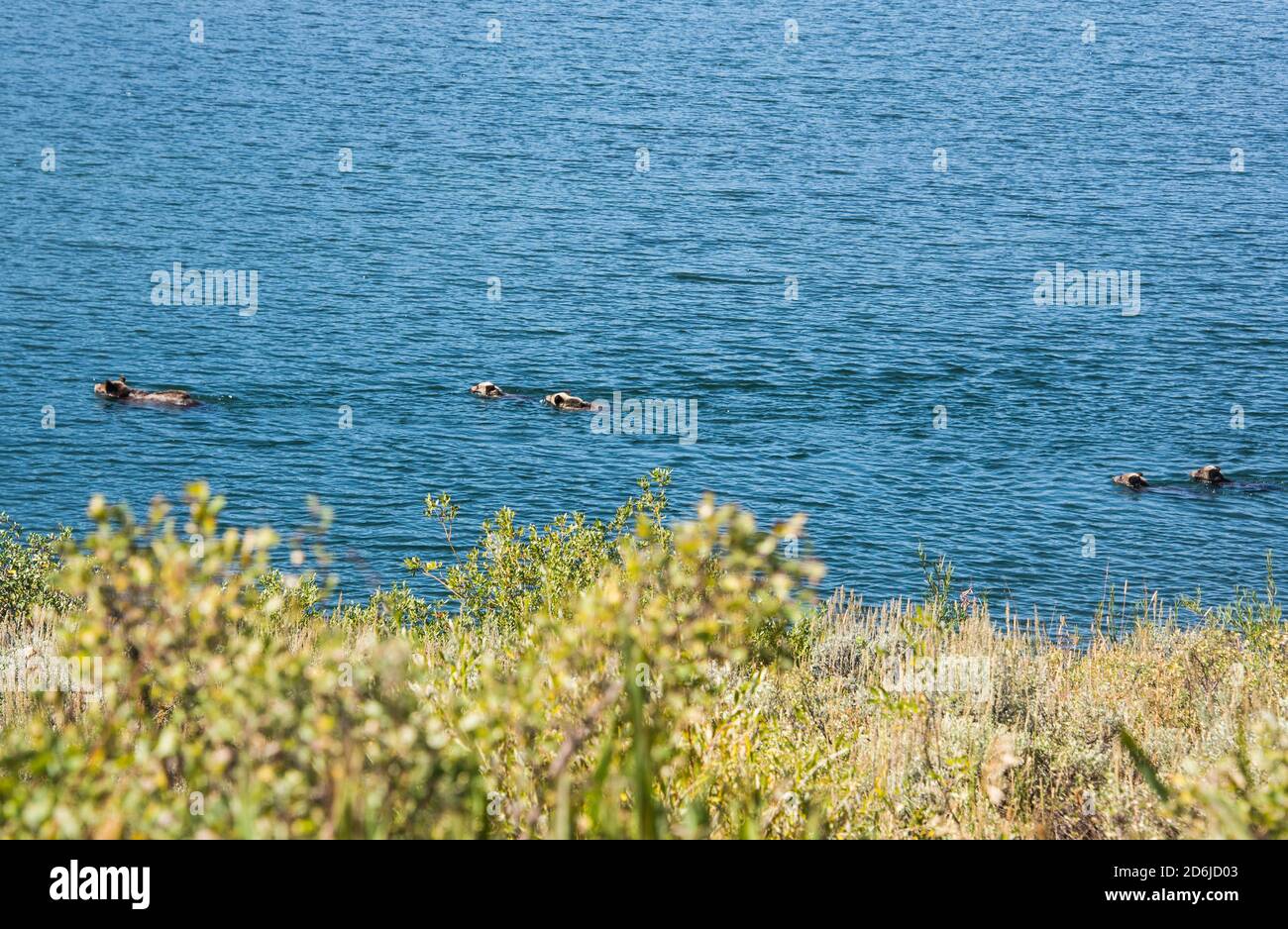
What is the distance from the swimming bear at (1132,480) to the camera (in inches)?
1056

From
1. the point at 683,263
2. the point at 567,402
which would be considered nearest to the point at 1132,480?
the point at 567,402

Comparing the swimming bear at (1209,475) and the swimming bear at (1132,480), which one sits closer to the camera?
the swimming bear at (1132,480)

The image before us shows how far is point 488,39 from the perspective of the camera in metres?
82.8

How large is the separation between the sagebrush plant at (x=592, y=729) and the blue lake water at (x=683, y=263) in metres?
2.87

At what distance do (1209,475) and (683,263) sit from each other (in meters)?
24.4

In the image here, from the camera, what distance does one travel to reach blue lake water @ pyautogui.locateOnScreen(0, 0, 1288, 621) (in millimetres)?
26047

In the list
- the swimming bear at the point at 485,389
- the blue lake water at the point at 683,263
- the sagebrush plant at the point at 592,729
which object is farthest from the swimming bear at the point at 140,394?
the sagebrush plant at the point at 592,729

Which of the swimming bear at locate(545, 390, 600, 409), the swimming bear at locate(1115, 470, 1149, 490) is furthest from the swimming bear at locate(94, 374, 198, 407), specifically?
the swimming bear at locate(1115, 470, 1149, 490)

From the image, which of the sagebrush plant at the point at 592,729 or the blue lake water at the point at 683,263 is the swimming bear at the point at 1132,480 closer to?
the blue lake water at the point at 683,263

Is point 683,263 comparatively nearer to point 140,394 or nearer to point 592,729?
point 140,394

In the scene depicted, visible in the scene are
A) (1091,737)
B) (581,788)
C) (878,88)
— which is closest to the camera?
(581,788)
